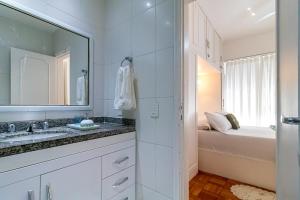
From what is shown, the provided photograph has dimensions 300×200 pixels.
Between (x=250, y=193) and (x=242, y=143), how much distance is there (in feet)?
1.99

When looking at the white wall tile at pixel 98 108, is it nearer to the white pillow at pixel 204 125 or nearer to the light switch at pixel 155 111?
the light switch at pixel 155 111

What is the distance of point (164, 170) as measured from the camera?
4.28 ft

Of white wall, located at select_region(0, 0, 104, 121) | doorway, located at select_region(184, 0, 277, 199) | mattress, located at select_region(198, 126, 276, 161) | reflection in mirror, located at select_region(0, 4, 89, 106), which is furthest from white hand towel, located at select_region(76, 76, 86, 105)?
mattress, located at select_region(198, 126, 276, 161)

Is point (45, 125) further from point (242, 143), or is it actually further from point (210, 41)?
point (210, 41)

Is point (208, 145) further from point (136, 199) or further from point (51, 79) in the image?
point (51, 79)

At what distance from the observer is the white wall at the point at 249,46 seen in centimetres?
347

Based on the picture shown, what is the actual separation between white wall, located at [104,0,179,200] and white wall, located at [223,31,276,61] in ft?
10.5

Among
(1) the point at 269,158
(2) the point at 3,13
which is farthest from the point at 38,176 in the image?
(1) the point at 269,158

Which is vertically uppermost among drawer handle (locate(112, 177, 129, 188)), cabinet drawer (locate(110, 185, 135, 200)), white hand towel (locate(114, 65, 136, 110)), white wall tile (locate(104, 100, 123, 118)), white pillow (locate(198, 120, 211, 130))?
white hand towel (locate(114, 65, 136, 110))

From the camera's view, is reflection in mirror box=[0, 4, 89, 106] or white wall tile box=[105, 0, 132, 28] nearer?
reflection in mirror box=[0, 4, 89, 106]

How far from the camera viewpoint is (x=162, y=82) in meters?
1.32

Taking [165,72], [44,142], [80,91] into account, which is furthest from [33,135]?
[165,72]

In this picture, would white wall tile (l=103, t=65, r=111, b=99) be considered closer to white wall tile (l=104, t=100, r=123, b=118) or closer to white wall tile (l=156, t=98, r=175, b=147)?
white wall tile (l=104, t=100, r=123, b=118)

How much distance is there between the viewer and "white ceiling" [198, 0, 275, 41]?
2.49 metres
